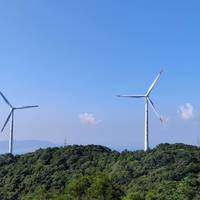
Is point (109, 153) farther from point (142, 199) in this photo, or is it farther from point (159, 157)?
point (142, 199)

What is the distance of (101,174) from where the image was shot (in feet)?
238

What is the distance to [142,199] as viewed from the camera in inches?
2721

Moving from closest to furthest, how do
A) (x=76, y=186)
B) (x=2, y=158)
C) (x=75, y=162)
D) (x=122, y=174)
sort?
(x=76, y=186), (x=122, y=174), (x=75, y=162), (x=2, y=158)

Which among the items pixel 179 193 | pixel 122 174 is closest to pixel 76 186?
pixel 179 193

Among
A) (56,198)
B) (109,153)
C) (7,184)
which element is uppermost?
(109,153)

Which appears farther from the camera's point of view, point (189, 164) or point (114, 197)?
point (189, 164)

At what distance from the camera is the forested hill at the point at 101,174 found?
228 feet

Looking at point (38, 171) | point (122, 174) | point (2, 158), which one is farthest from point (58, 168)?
point (2, 158)

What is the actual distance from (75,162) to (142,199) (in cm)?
4493

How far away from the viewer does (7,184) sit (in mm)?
104500

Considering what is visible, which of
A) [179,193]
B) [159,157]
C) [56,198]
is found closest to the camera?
[56,198]

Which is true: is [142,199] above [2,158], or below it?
below

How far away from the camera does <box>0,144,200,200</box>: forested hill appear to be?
2731 inches

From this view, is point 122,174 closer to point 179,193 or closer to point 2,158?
point 179,193
